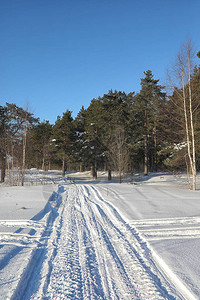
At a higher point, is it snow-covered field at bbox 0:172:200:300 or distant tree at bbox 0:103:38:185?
distant tree at bbox 0:103:38:185

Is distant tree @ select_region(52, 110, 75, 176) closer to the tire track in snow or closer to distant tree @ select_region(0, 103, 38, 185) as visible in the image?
distant tree @ select_region(0, 103, 38, 185)

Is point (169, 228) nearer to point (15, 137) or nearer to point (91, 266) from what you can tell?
point (91, 266)

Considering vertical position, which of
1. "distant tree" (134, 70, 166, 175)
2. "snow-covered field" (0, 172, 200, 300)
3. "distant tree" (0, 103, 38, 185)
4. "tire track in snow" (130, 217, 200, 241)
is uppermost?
"distant tree" (134, 70, 166, 175)

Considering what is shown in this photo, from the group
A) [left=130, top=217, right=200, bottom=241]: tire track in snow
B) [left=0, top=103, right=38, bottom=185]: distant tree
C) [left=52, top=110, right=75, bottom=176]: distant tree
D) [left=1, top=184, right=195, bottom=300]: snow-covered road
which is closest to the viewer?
[left=1, top=184, right=195, bottom=300]: snow-covered road

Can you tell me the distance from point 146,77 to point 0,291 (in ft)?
92.7

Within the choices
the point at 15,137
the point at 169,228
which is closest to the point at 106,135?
the point at 15,137

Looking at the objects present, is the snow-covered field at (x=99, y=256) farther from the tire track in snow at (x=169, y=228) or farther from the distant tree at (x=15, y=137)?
the distant tree at (x=15, y=137)

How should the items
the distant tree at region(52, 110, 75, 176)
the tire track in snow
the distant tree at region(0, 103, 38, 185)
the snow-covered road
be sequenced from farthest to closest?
1. the distant tree at region(52, 110, 75, 176)
2. the distant tree at region(0, 103, 38, 185)
3. the tire track in snow
4. the snow-covered road

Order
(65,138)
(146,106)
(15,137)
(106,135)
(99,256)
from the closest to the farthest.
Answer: (99,256)
(15,137)
(106,135)
(65,138)
(146,106)

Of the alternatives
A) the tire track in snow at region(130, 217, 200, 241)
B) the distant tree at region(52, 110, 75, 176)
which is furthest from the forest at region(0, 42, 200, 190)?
the tire track in snow at region(130, 217, 200, 241)

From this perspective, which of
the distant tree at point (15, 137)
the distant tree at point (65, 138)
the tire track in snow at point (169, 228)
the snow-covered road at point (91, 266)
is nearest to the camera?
the snow-covered road at point (91, 266)

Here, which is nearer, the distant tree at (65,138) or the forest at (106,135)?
the forest at (106,135)

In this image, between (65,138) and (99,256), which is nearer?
(99,256)

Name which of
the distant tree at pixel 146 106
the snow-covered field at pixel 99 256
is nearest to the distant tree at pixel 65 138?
the distant tree at pixel 146 106
